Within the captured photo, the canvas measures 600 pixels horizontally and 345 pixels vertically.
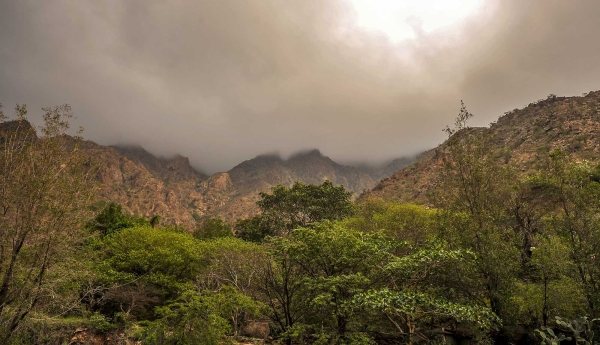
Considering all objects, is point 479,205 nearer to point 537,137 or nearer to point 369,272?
point 369,272

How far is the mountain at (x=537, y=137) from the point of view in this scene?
55.6 meters

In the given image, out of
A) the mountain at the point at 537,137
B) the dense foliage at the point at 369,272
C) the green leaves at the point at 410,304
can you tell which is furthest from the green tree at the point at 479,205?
the mountain at the point at 537,137

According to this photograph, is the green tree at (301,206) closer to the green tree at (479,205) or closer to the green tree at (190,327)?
the green tree at (479,205)

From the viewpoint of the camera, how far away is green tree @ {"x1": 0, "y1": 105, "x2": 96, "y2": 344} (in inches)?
382

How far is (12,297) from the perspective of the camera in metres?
10.0

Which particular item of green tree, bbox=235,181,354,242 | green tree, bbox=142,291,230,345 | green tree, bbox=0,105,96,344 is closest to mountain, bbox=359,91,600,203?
green tree, bbox=235,181,354,242

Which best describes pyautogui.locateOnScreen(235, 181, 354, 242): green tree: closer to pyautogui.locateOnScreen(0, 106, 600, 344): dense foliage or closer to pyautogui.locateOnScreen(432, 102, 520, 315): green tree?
pyautogui.locateOnScreen(0, 106, 600, 344): dense foliage

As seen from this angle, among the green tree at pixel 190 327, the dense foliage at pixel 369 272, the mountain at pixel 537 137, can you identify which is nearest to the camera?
the green tree at pixel 190 327

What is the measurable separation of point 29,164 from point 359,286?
1251 centimetres

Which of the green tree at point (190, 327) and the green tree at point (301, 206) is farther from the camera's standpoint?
the green tree at point (301, 206)

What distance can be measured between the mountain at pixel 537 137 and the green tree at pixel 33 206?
43.0 m

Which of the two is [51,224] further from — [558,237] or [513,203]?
[513,203]

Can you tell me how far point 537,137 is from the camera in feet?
227

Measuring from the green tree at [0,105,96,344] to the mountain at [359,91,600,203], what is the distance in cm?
4302
